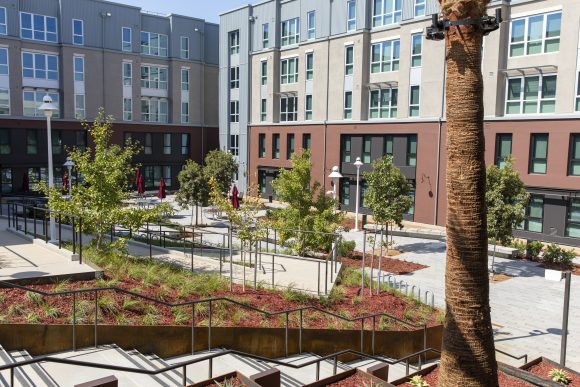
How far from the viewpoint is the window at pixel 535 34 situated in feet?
90.3

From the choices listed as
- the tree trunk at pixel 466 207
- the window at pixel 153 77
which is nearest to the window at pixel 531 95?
the tree trunk at pixel 466 207

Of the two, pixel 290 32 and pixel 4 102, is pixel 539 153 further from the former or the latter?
pixel 4 102

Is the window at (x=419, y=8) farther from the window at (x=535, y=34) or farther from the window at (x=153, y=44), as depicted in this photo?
the window at (x=153, y=44)

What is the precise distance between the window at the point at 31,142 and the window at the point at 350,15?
28711 mm

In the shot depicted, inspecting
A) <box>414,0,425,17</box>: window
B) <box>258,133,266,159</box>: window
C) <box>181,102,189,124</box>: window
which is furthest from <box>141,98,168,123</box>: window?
<box>414,0,425,17</box>: window

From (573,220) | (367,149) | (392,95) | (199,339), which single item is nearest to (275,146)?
(367,149)

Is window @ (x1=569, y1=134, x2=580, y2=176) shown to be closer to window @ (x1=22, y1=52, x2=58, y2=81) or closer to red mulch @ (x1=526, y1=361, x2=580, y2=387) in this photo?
red mulch @ (x1=526, y1=361, x2=580, y2=387)

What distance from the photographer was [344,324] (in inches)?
480

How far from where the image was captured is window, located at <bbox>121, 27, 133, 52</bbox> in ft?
166

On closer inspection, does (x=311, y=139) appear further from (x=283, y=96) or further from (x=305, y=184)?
(x=305, y=184)

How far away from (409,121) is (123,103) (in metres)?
30.1

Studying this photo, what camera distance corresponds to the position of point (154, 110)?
5359 centimetres

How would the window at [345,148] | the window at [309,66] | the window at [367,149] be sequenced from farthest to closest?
the window at [309,66] < the window at [345,148] < the window at [367,149]

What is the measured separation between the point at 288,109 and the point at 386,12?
1231 cm
